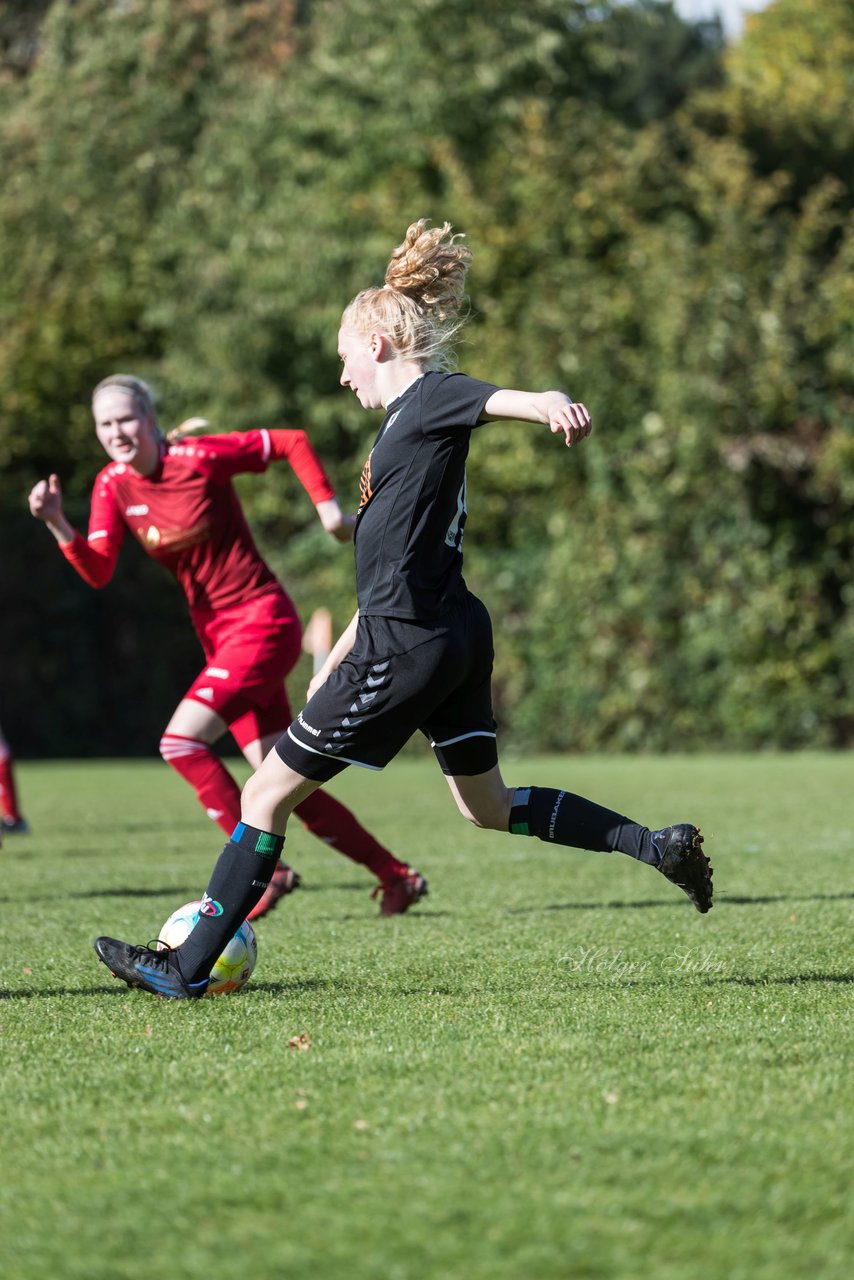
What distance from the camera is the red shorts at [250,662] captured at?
21.7 ft

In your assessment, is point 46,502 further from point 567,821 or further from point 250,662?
point 567,821

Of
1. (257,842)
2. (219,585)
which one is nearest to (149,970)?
(257,842)

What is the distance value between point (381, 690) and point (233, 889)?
713mm

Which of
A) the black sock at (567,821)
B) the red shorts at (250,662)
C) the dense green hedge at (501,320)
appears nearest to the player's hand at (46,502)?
the red shorts at (250,662)

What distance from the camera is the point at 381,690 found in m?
4.48

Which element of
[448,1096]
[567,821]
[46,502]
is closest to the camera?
[448,1096]

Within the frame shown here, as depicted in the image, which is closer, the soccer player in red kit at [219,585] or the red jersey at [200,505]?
the soccer player in red kit at [219,585]

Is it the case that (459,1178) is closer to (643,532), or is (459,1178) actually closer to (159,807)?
(159,807)

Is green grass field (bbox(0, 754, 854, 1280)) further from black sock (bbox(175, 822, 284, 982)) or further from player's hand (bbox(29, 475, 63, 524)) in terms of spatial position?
player's hand (bbox(29, 475, 63, 524))

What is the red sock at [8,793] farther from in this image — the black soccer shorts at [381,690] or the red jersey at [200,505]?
the black soccer shorts at [381,690]

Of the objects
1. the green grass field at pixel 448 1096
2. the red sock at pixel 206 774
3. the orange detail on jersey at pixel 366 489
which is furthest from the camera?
the red sock at pixel 206 774

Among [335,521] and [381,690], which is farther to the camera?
[335,521]

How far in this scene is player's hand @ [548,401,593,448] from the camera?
158 inches

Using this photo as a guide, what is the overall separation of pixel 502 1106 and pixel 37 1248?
1.05 meters
